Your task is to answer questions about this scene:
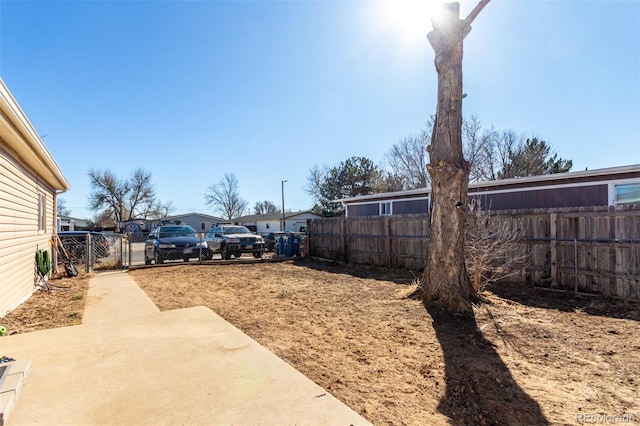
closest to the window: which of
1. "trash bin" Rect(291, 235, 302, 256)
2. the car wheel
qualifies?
"trash bin" Rect(291, 235, 302, 256)

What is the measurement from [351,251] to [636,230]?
8495 mm

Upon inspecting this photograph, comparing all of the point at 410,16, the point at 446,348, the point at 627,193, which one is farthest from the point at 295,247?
the point at 446,348

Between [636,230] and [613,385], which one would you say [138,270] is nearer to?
[613,385]

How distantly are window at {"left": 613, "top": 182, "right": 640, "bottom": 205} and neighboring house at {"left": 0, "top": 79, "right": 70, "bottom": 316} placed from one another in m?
13.3

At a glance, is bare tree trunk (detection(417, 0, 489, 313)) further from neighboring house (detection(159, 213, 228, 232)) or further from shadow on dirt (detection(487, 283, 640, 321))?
neighboring house (detection(159, 213, 228, 232))

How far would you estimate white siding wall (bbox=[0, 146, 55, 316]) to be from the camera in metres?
5.47

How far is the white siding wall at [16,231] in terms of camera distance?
17.9 feet

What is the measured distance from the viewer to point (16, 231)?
6320 millimetres

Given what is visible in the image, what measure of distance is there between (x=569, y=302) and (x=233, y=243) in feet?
39.1

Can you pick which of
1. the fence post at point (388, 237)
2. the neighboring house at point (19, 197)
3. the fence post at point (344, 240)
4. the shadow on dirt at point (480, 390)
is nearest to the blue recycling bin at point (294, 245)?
the fence post at point (344, 240)

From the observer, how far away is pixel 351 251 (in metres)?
13.3

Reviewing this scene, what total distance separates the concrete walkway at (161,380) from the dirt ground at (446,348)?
1.14ft

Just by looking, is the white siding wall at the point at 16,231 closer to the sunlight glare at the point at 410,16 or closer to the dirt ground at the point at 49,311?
the dirt ground at the point at 49,311

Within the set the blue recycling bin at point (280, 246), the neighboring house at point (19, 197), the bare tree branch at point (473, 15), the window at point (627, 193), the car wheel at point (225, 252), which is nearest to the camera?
the neighboring house at point (19, 197)
